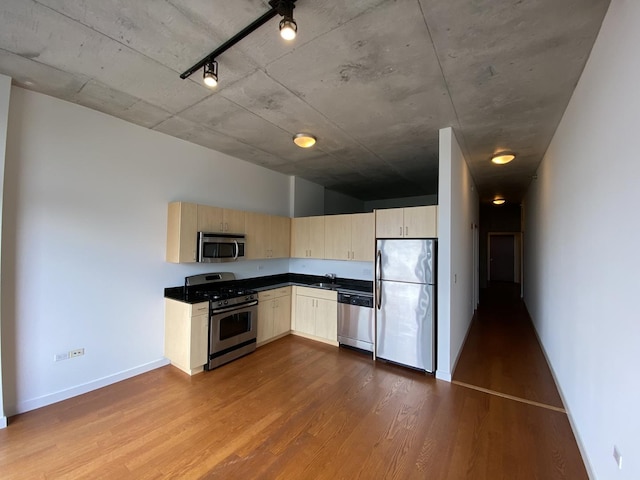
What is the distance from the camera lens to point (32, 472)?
1893 millimetres

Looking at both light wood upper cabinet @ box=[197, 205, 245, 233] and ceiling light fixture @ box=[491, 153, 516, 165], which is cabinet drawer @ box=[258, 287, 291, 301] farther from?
ceiling light fixture @ box=[491, 153, 516, 165]

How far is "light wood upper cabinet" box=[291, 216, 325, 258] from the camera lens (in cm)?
490

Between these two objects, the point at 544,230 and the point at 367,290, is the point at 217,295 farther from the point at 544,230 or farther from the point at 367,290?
the point at 544,230

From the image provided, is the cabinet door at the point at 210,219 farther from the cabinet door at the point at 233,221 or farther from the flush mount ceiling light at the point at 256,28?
the flush mount ceiling light at the point at 256,28

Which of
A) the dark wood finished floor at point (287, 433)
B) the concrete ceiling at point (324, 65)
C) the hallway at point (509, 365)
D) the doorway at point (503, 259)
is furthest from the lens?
the doorway at point (503, 259)

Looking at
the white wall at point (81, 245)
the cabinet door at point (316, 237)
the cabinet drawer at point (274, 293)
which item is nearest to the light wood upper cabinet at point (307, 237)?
the cabinet door at point (316, 237)

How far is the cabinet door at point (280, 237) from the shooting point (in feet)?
15.9

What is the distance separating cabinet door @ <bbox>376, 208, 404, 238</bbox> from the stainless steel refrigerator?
11 cm

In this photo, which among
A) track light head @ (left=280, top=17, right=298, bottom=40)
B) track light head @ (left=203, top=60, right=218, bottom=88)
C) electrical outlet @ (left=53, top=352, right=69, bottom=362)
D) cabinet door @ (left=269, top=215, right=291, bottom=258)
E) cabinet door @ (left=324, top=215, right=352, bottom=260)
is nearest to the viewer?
track light head @ (left=280, top=17, right=298, bottom=40)

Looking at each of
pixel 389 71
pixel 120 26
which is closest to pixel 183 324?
pixel 120 26

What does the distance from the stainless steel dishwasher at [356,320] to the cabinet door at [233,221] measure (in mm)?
1939

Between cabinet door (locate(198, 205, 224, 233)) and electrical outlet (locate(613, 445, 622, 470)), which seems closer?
electrical outlet (locate(613, 445, 622, 470))

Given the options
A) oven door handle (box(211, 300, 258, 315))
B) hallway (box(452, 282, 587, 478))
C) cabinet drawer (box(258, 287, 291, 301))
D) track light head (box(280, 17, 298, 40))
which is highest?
track light head (box(280, 17, 298, 40))

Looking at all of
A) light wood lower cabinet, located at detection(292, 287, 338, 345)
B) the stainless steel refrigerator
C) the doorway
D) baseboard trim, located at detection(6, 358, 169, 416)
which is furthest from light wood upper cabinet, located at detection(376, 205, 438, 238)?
the doorway
